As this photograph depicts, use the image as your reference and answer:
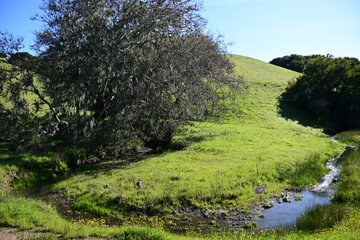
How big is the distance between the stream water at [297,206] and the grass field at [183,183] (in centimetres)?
82

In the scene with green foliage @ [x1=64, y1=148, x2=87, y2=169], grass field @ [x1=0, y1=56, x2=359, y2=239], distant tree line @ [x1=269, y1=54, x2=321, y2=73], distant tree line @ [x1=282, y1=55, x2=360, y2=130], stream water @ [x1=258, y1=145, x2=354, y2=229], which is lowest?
stream water @ [x1=258, y1=145, x2=354, y2=229]

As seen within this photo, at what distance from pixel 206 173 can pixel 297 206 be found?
17.6ft

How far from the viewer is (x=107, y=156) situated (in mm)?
24203

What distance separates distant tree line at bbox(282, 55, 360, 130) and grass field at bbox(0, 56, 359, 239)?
A: 16228 mm

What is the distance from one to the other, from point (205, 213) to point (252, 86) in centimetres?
4618

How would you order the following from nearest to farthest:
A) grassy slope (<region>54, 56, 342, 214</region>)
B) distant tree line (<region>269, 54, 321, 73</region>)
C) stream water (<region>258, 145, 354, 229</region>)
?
stream water (<region>258, 145, 354, 229</region>) < grassy slope (<region>54, 56, 342, 214</region>) < distant tree line (<region>269, 54, 321, 73</region>)

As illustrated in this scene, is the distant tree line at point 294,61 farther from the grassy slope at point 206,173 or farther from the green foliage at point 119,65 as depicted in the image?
the green foliage at point 119,65

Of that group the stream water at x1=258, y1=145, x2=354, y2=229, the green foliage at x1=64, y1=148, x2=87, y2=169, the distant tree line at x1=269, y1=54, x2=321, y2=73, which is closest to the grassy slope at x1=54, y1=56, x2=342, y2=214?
the stream water at x1=258, y1=145, x2=354, y2=229

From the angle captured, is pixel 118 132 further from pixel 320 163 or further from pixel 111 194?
pixel 320 163

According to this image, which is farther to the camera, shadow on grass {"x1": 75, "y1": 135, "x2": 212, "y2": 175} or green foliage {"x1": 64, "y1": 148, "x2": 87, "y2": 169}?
green foliage {"x1": 64, "y1": 148, "x2": 87, "y2": 169}

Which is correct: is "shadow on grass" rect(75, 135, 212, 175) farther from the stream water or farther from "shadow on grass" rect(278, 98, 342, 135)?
"shadow on grass" rect(278, 98, 342, 135)

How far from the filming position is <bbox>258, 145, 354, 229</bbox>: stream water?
42.4ft

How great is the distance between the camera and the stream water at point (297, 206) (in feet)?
42.4

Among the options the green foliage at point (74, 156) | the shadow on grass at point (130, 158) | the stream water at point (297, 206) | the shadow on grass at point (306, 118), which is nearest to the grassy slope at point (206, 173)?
the shadow on grass at point (130, 158)
